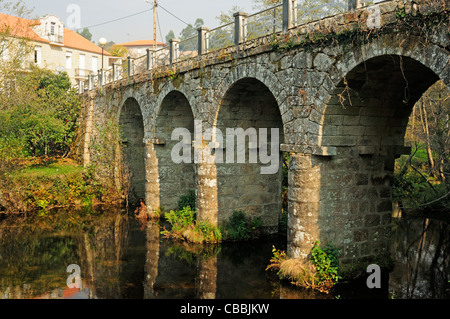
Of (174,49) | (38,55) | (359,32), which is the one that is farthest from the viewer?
(38,55)

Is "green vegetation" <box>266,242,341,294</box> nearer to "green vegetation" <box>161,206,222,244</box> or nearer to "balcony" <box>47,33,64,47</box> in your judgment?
"green vegetation" <box>161,206,222,244</box>

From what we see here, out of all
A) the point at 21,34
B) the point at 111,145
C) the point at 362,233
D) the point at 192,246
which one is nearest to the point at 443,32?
the point at 362,233

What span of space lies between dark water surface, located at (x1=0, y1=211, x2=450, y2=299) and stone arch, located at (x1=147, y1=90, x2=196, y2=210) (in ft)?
3.80

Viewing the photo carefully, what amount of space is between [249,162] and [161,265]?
3417 mm

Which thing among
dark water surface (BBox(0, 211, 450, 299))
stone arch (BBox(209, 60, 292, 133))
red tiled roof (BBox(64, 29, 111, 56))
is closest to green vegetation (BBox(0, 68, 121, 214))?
dark water surface (BBox(0, 211, 450, 299))

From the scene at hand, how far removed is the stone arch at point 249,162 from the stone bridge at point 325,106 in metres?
0.03

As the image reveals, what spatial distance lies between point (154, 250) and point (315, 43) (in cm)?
611

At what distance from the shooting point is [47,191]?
15.1m

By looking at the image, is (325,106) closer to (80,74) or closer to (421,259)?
(421,259)

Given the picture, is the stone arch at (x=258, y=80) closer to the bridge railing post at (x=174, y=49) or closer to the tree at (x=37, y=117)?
the bridge railing post at (x=174, y=49)

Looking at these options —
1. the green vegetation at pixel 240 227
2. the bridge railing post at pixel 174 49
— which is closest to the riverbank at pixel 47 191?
the bridge railing post at pixel 174 49

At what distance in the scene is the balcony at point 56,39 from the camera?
33.2m

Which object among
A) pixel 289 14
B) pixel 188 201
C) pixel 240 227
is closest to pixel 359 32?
pixel 289 14

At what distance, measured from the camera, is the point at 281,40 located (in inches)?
305
